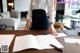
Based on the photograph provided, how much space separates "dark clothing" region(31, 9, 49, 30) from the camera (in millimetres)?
1521

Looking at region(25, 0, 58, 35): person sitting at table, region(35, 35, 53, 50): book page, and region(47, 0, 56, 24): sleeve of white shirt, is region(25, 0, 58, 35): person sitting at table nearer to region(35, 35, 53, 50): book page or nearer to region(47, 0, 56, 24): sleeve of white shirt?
region(47, 0, 56, 24): sleeve of white shirt

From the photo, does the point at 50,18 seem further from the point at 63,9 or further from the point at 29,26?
the point at 63,9

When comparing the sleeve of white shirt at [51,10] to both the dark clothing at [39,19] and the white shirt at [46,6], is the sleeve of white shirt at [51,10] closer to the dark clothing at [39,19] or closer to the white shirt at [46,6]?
the white shirt at [46,6]

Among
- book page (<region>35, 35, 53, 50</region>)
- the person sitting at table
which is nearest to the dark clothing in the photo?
the person sitting at table

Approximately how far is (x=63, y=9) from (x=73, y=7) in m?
0.58

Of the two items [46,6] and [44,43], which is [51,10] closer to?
[46,6]

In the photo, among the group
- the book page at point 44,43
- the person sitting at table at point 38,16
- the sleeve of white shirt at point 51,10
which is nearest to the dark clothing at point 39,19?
the person sitting at table at point 38,16

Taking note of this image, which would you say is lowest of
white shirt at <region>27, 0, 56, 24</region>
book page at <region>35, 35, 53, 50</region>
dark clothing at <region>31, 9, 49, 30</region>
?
book page at <region>35, 35, 53, 50</region>

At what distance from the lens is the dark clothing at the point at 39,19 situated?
152 centimetres

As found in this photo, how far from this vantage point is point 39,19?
1542 mm

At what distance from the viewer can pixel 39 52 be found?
82 cm

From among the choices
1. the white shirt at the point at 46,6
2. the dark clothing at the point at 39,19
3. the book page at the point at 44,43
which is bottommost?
the book page at the point at 44,43

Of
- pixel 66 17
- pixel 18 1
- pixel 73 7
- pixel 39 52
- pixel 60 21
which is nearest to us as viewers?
pixel 39 52

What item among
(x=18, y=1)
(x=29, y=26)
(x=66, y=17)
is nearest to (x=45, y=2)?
(x=29, y=26)
